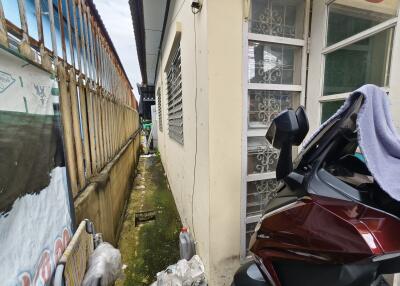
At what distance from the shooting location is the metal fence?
3.72 ft

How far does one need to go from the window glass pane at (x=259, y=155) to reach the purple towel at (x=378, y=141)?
39.4 inches

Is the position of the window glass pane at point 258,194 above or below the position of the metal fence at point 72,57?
below

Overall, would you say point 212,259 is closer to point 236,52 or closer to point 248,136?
point 248,136

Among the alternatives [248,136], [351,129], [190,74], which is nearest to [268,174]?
[248,136]

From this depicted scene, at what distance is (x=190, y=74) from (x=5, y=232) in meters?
1.87

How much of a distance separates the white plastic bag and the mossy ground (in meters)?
0.86

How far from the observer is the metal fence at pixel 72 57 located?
44.7 inches

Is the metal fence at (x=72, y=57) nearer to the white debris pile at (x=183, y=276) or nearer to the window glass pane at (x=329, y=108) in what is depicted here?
the white debris pile at (x=183, y=276)

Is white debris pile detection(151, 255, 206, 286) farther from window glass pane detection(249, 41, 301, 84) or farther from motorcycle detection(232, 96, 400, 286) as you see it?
window glass pane detection(249, 41, 301, 84)

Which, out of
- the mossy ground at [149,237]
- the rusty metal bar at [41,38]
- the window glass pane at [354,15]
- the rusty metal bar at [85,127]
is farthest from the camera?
the mossy ground at [149,237]

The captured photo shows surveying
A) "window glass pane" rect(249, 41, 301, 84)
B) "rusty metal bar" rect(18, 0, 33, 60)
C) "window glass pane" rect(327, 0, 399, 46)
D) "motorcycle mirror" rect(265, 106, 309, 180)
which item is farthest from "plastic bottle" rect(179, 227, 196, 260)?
"window glass pane" rect(327, 0, 399, 46)

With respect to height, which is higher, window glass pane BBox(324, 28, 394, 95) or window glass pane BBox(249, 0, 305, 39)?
window glass pane BBox(249, 0, 305, 39)

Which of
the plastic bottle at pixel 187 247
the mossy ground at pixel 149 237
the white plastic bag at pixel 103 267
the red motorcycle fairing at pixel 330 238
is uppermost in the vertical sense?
the red motorcycle fairing at pixel 330 238

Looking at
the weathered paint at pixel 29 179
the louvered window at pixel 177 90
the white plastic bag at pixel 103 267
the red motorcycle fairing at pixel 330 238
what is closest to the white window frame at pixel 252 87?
the red motorcycle fairing at pixel 330 238
